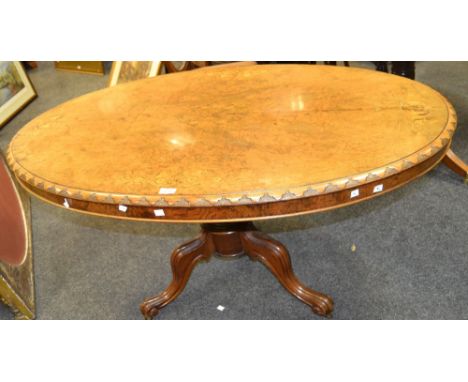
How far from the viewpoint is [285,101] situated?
1.71 m

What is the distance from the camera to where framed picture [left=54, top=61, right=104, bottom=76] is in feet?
16.7

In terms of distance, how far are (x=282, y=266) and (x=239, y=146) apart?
70 cm

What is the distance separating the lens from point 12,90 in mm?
4277

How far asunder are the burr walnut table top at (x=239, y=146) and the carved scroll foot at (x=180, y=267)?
602 mm

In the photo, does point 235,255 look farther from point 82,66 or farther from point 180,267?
point 82,66

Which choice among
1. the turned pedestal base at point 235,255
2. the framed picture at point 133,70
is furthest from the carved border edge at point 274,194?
the framed picture at point 133,70

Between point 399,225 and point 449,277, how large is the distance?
422 millimetres

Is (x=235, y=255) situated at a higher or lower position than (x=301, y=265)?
higher

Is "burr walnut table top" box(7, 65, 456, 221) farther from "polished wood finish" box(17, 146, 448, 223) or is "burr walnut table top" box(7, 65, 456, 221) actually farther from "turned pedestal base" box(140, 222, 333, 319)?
"turned pedestal base" box(140, 222, 333, 319)

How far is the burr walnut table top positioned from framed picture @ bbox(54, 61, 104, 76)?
11.3 ft

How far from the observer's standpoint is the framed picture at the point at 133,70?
3430 mm

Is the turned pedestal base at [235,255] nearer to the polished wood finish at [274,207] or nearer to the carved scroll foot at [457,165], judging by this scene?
the polished wood finish at [274,207]

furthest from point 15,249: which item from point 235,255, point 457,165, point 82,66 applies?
point 82,66
